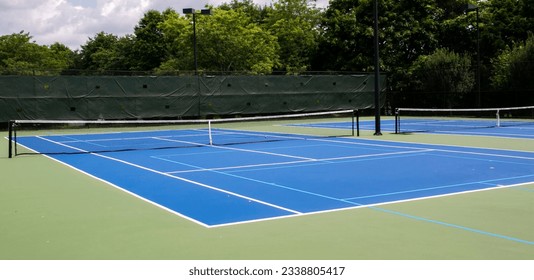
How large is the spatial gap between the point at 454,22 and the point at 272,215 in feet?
124

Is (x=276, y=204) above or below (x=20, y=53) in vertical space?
below

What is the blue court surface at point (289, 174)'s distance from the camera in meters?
8.20

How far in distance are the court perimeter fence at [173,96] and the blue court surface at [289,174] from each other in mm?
10759

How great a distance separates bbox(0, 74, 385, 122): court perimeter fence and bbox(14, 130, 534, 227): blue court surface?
35.3 ft

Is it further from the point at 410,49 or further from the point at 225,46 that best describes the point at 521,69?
the point at 225,46

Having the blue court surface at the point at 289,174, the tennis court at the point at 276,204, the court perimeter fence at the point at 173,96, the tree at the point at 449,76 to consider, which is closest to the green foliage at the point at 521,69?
the tree at the point at 449,76

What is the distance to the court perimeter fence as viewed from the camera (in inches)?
1082

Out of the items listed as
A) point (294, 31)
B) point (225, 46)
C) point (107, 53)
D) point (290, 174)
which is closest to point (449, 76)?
point (225, 46)

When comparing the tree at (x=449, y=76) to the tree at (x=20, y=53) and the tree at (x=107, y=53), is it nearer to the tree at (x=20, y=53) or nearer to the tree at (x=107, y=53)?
the tree at (x=107, y=53)

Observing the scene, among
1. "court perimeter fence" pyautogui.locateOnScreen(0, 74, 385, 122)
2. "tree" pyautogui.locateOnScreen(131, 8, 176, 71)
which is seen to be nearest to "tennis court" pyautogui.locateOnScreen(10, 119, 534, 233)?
"court perimeter fence" pyautogui.locateOnScreen(0, 74, 385, 122)

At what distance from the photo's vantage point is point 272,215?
24.2 ft

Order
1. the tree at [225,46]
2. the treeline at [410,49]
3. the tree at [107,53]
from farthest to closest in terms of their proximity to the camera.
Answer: the tree at [107,53] → the tree at [225,46] → the treeline at [410,49]

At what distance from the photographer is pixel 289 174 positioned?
36.7ft

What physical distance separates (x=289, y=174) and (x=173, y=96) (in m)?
20.0
